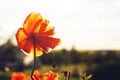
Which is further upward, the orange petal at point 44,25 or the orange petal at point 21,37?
the orange petal at point 44,25

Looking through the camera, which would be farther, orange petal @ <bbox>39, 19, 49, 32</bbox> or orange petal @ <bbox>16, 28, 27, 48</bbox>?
orange petal @ <bbox>39, 19, 49, 32</bbox>

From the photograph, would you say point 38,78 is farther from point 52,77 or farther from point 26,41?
point 26,41

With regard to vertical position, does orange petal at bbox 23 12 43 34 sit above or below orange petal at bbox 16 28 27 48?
above

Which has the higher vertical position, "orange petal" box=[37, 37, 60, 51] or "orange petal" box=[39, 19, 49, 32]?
"orange petal" box=[39, 19, 49, 32]

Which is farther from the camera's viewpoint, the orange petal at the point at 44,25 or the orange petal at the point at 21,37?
the orange petal at the point at 44,25

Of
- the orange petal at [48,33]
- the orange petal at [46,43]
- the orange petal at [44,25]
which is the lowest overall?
the orange petal at [46,43]

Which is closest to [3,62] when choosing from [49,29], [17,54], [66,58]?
[17,54]

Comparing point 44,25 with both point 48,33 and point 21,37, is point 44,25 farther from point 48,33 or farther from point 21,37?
point 21,37

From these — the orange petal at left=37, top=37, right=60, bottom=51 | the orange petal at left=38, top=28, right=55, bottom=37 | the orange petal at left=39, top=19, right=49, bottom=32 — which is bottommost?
the orange petal at left=37, top=37, right=60, bottom=51
